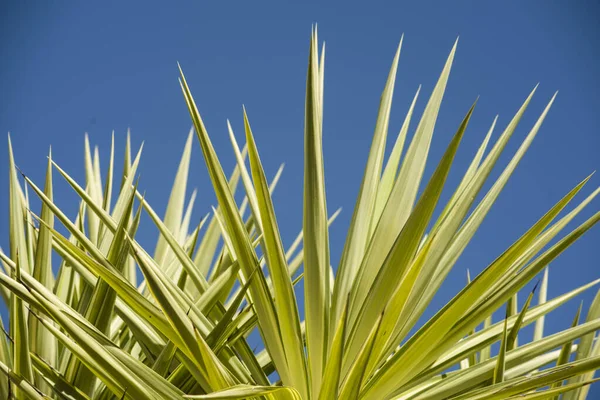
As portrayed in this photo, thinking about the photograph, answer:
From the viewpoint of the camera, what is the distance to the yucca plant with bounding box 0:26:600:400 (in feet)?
3.25

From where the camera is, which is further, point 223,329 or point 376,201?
point 376,201

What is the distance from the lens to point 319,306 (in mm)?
1100

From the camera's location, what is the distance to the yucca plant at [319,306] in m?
0.99

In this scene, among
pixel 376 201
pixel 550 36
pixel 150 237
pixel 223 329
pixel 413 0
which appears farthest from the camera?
pixel 150 237

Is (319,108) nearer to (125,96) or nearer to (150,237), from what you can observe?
(125,96)

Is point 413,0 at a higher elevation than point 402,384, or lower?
higher

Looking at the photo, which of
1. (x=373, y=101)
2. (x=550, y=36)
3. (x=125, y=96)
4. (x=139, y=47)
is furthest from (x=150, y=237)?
(x=550, y=36)

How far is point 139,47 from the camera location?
34.9 feet

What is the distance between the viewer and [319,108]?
1.14 meters

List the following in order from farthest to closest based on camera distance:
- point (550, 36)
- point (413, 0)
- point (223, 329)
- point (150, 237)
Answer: point (150, 237) < point (413, 0) < point (550, 36) < point (223, 329)

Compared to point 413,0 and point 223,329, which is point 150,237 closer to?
point 413,0

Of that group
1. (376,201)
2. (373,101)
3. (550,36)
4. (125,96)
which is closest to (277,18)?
(373,101)

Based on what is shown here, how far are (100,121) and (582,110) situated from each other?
22.6 ft

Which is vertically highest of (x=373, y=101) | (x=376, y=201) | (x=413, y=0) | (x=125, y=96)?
(x=413, y=0)
